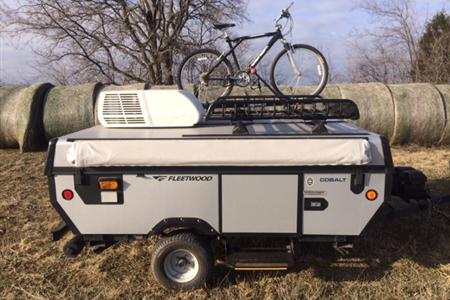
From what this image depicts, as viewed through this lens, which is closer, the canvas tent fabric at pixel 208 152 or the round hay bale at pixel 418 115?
the canvas tent fabric at pixel 208 152

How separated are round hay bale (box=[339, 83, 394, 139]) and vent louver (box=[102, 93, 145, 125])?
675 cm

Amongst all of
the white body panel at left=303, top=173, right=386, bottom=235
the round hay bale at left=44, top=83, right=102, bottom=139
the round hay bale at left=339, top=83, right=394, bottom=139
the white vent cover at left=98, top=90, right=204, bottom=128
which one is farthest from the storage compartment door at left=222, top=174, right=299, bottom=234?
the round hay bale at left=339, top=83, right=394, bottom=139

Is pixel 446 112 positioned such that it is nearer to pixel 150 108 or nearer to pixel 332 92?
pixel 332 92

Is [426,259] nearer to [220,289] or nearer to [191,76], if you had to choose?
[220,289]

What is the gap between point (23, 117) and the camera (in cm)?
931

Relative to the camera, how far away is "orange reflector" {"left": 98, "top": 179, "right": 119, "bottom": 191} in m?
3.50

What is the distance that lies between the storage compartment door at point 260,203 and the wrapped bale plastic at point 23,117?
7043 mm

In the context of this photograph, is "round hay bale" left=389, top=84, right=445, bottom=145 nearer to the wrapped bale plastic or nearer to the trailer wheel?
the trailer wheel

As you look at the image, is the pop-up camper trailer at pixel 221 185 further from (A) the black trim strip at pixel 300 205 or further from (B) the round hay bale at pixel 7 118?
(B) the round hay bale at pixel 7 118

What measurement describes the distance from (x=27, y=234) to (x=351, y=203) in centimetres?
368

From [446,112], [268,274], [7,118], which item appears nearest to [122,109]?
[268,274]

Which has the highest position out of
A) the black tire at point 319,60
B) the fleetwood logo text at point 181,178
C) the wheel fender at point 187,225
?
the black tire at point 319,60

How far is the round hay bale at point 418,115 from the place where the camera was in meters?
9.80

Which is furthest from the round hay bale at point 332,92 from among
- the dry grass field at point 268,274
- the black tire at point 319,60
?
the dry grass field at point 268,274
